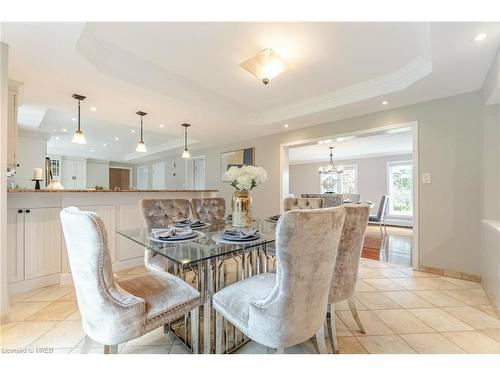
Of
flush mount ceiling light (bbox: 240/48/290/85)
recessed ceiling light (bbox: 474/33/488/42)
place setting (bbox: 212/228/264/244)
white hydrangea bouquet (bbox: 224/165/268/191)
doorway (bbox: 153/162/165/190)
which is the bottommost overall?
place setting (bbox: 212/228/264/244)

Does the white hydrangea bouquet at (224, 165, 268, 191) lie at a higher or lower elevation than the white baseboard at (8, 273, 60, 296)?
higher

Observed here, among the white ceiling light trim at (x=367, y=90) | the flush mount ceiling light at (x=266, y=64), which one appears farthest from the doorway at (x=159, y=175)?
the flush mount ceiling light at (x=266, y=64)

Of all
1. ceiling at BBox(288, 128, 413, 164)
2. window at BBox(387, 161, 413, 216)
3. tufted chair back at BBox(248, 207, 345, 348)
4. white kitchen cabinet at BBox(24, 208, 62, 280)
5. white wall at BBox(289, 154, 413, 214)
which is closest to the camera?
tufted chair back at BBox(248, 207, 345, 348)

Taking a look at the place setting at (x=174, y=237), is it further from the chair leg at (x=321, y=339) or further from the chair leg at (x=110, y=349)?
the chair leg at (x=321, y=339)

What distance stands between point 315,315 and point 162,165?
820 cm

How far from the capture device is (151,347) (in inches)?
59.3

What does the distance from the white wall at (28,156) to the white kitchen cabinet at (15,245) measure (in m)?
3.14

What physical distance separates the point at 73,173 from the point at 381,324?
34.1ft

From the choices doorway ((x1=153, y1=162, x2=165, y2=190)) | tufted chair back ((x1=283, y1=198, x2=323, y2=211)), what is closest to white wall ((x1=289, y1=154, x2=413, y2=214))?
doorway ((x1=153, y1=162, x2=165, y2=190))

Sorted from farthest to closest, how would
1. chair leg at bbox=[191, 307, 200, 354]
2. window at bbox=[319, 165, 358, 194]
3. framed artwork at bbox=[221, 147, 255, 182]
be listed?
window at bbox=[319, 165, 358, 194] < framed artwork at bbox=[221, 147, 255, 182] < chair leg at bbox=[191, 307, 200, 354]

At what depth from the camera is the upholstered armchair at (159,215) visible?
194 cm

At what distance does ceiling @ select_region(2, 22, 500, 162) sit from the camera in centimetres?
183

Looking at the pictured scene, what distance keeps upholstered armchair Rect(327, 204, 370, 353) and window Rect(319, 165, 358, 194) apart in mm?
6919

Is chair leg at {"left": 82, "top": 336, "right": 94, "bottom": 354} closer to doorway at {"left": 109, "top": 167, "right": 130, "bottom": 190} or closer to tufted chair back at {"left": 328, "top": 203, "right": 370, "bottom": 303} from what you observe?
tufted chair back at {"left": 328, "top": 203, "right": 370, "bottom": 303}
